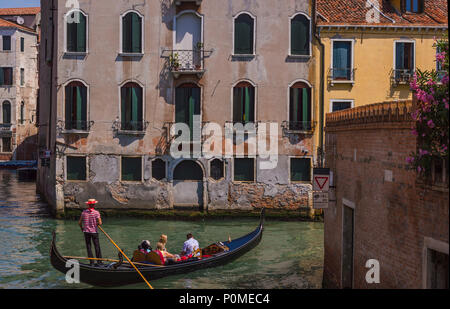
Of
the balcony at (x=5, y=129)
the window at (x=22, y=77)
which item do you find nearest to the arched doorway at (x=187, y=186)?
the balcony at (x=5, y=129)

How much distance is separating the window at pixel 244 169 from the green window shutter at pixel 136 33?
4669 millimetres

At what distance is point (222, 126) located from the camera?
67.6 feet

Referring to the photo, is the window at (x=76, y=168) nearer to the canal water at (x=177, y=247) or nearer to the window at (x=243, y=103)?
the canal water at (x=177, y=247)

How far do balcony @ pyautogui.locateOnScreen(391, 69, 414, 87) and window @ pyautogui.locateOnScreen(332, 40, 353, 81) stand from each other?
1347 mm

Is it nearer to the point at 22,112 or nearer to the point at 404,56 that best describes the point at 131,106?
the point at 404,56

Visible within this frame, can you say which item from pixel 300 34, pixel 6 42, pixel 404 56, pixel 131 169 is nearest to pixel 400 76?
pixel 404 56

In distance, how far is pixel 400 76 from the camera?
20.6m

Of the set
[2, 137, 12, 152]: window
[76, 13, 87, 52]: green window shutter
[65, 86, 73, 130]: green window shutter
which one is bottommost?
[2, 137, 12, 152]: window

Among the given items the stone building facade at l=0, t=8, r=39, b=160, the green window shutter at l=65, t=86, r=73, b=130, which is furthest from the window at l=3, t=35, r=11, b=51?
the green window shutter at l=65, t=86, r=73, b=130

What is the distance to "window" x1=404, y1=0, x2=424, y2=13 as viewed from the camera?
828 inches

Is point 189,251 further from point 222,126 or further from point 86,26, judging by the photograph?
point 86,26

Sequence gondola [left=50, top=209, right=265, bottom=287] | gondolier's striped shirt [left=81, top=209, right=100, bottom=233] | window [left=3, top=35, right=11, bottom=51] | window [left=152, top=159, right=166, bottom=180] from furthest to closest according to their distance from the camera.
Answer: window [left=3, top=35, right=11, bottom=51] < window [left=152, top=159, right=166, bottom=180] < gondolier's striped shirt [left=81, top=209, right=100, bottom=233] < gondola [left=50, top=209, right=265, bottom=287]

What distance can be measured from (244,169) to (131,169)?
3562mm

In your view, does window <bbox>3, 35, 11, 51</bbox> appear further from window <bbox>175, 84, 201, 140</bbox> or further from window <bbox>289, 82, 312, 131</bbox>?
window <bbox>289, 82, 312, 131</bbox>
